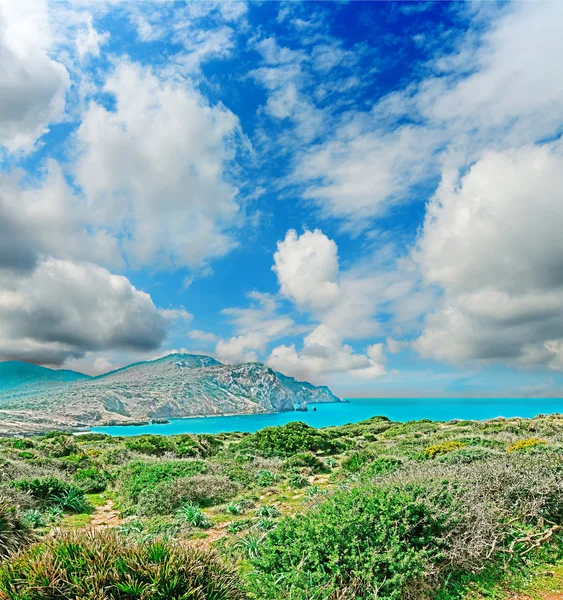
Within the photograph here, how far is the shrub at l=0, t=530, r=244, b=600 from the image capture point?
3.44m

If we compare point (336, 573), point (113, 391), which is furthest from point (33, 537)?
point (113, 391)

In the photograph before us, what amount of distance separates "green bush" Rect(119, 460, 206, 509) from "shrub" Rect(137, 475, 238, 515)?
1.78 feet

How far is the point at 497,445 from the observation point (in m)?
15.6

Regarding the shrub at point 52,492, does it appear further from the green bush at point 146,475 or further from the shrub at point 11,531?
the shrub at point 11,531

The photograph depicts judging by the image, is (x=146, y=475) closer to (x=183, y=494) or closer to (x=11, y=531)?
(x=183, y=494)

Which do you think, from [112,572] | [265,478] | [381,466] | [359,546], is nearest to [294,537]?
[359,546]

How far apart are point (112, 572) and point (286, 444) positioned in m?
18.6

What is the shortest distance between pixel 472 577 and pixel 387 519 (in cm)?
165

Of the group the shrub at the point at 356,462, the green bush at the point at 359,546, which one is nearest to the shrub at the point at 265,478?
the shrub at the point at 356,462

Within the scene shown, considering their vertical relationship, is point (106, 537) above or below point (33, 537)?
above

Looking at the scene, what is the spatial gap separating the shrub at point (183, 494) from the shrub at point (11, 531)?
434 cm

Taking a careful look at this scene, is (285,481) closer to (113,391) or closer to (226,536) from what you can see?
(226,536)

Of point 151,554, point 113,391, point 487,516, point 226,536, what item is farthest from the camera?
point 113,391

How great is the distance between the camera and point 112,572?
141 inches
